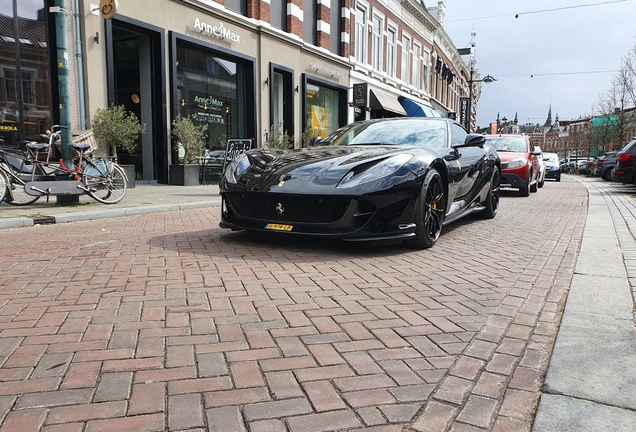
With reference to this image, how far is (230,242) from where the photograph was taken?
189 inches

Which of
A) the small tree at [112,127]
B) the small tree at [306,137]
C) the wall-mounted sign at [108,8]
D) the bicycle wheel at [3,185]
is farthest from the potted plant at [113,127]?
the small tree at [306,137]

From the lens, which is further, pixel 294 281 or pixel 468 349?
pixel 294 281

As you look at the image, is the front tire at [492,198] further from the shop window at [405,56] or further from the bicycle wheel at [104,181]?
the shop window at [405,56]

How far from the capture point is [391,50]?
2641 cm

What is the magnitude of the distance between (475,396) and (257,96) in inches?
614

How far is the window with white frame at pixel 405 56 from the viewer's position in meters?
28.1

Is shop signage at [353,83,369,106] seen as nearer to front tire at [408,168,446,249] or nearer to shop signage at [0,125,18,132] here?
shop signage at [0,125,18,132]

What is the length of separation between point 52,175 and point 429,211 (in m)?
6.07

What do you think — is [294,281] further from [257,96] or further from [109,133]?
[257,96]

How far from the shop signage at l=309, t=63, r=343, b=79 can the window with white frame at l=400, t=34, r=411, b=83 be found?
8.30m

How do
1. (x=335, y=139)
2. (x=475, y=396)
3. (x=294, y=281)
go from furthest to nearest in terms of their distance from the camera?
(x=335, y=139) → (x=294, y=281) → (x=475, y=396)

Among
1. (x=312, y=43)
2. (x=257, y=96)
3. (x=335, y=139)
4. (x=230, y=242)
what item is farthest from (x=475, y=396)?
(x=312, y=43)

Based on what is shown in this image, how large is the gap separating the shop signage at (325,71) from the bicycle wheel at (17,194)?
44.7ft

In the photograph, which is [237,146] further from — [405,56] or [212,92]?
[405,56]
